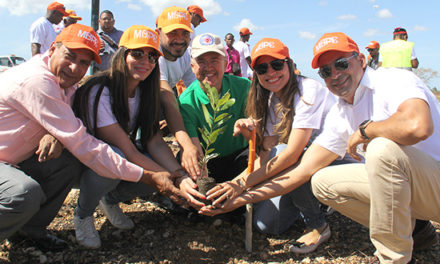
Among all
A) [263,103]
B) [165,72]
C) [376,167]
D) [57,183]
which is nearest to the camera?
[376,167]

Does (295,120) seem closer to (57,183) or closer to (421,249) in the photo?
(421,249)

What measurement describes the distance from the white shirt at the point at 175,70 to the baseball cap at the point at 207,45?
1.05 meters

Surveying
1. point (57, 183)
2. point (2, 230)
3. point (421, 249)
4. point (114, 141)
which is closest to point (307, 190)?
point (421, 249)

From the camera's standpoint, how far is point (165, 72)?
4.02 meters

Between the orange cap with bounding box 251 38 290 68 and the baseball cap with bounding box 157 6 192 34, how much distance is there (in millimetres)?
1232

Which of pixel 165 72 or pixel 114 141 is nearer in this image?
pixel 114 141

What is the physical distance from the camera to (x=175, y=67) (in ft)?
13.6

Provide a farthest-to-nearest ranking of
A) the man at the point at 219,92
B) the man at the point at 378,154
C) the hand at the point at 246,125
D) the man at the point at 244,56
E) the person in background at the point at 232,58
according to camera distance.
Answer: the man at the point at 244,56 < the person in background at the point at 232,58 < the man at the point at 219,92 < the hand at the point at 246,125 < the man at the point at 378,154

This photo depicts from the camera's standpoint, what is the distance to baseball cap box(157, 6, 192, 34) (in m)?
3.58

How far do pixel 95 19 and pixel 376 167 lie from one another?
267 inches

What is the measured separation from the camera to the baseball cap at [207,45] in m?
2.86

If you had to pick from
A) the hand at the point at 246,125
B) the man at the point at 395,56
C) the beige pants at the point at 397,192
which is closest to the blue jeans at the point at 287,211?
the hand at the point at 246,125

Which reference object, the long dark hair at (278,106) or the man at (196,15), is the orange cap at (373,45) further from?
the long dark hair at (278,106)

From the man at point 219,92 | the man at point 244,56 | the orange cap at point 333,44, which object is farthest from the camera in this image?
the man at point 244,56
